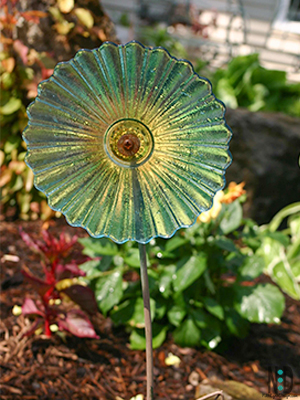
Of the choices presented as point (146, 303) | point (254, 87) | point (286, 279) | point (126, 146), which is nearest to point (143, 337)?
point (146, 303)

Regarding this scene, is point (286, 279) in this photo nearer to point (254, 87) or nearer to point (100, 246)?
point (100, 246)

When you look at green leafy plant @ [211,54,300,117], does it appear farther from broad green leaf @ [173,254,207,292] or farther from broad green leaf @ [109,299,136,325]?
broad green leaf @ [109,299,136,325]

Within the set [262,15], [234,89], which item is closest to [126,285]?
[234,89]

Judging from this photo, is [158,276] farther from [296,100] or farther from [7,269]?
[296,100]

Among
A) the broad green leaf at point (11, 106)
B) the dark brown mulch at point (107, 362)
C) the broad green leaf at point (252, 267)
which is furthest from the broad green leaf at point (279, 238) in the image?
the broad green leaf at point (11, 106)

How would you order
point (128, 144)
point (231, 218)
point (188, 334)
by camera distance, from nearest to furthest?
point (128, 144)
point (188, 334)
point (231, 218)

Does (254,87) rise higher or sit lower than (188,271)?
higher
